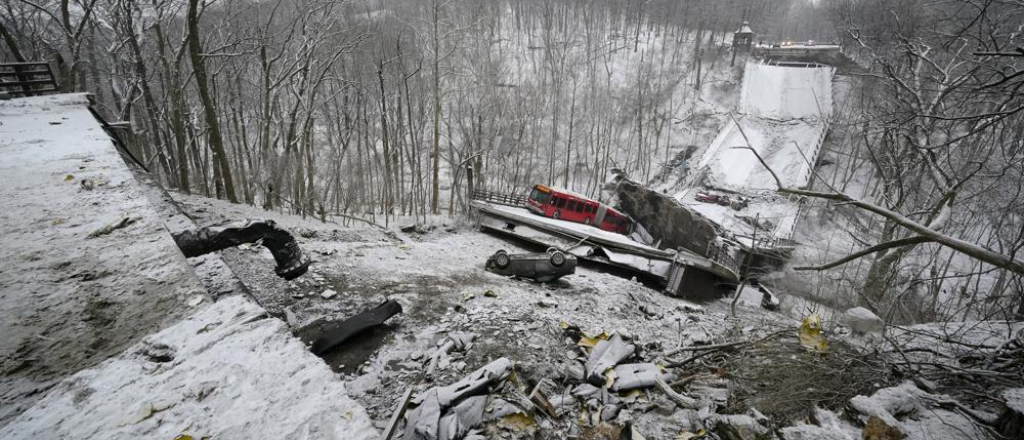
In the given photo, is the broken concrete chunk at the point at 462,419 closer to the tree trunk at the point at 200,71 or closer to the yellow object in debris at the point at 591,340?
the yellow object in debris at the point at 591,340

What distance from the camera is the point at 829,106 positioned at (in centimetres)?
2984

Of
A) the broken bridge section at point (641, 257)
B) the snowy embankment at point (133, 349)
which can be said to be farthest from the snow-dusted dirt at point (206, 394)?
the broken bridge section at point (641, 257)

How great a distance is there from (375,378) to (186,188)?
12192mm

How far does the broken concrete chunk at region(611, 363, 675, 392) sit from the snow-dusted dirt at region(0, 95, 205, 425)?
155 inches

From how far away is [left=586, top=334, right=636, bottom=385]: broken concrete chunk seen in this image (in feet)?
14.7

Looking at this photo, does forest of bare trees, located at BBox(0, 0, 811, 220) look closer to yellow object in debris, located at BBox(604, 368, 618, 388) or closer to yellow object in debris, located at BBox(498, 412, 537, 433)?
yellow object in debris, located at BBox(498, 412, 537, 433)

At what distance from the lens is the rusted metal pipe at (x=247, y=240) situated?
3789mm

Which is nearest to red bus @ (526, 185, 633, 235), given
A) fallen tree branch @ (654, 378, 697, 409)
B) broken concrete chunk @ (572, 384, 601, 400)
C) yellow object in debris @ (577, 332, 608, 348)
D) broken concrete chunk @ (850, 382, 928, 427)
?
yellow object in debris @ (577, 332, 608, 348)

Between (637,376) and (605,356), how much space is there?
48cm

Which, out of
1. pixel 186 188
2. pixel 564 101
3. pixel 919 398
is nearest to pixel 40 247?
pixel 919 398

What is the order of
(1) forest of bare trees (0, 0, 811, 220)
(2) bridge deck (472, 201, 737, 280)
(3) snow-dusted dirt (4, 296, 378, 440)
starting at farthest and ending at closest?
1. (1) forest of bare trees (0, 0, 811, 220)
2. (2) bridge deck (472, 201, 737, 280)
3. (3) snow-dusted dirt (4, 296, 378, 440)

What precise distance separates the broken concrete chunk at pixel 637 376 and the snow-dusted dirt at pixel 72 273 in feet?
12.9

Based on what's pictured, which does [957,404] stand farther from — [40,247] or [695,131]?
[695,131]

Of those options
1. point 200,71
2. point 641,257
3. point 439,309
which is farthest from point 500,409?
point 200,71
